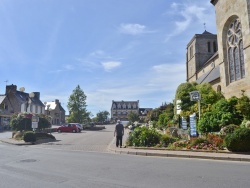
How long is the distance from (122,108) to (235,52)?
337 feet

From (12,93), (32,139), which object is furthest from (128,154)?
(12,93)

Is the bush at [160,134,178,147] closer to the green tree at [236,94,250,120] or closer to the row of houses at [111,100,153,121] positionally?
the green tree at [236,94,250,120]

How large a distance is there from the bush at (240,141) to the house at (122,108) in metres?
112

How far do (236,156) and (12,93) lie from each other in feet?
178

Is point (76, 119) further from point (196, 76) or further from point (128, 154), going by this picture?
point (128, 154)

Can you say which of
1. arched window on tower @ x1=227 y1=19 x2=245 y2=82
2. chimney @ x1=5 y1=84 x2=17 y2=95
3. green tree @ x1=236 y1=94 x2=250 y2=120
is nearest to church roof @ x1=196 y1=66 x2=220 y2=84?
arched window on tower @ x1=227 y1=19 x2=245 y2=82

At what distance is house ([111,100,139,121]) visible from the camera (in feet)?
407

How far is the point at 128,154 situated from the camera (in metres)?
13.6

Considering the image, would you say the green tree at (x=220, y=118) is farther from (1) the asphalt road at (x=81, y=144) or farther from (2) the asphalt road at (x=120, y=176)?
(2) the asphalt road at (x=120, y=176)

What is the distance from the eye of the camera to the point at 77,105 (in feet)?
186

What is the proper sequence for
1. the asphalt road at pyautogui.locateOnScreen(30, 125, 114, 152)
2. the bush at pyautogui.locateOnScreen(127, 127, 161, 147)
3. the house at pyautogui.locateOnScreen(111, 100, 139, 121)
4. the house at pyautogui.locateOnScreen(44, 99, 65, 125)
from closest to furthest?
the bush at pyautogui.locateOnScreen(127, 127, 161, 147), the asphalt road at pyautogui.locateOnScreen(30, 125, 114, 152), the house at pyautogui.locateOnScreen(44, 99, 65, 125), the house at pyautogui.locateOnScreen(111, 100, 139, 121)

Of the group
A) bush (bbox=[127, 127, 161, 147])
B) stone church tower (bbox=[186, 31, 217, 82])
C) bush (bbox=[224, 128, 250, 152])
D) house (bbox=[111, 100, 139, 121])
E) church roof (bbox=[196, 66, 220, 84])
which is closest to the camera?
bush (bbox=[224, 128, 250, 152])

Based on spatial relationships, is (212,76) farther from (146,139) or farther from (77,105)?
(77,105)

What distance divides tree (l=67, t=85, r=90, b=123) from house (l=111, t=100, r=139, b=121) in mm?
67223
